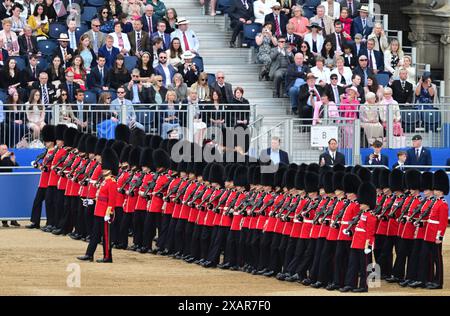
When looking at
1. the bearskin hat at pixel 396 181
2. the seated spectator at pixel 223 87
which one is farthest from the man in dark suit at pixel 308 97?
the bearskin hat at pixel 396 181

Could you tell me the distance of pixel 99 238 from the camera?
2362 centimetres

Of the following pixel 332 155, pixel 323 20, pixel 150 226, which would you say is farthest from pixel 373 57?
pixel 150 226

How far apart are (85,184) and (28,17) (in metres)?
5.54

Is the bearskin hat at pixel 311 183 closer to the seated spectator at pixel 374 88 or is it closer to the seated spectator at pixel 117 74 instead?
the seated spectator at pixel 117 74

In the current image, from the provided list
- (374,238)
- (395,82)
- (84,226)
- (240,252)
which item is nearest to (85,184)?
(84,226)

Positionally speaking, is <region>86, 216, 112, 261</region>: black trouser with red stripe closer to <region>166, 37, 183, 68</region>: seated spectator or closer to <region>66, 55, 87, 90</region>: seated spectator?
<region>66, 55, 87, 90</region>: seated spectator

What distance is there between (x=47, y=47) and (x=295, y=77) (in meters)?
4.24

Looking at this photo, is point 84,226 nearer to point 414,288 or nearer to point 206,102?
point 206,102

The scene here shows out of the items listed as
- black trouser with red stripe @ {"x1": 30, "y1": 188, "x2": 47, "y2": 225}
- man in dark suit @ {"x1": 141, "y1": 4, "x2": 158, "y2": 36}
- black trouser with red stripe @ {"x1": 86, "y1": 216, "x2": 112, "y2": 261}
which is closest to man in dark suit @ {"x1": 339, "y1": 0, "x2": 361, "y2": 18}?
man in dark suit @ {"x1": 141, "y1": 4, "x2": 158, "y2": 36}

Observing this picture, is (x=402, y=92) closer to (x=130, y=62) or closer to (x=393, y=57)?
(x=393, y=57)

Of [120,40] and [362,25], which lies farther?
[362,25]

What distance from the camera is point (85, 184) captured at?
84.7 ft

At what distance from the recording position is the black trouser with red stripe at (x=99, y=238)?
923 inches

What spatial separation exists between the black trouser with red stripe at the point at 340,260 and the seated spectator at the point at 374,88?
9498mm
